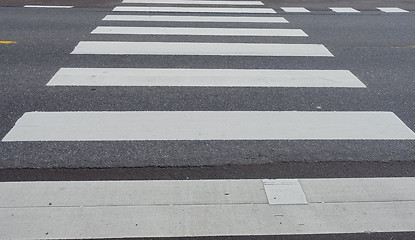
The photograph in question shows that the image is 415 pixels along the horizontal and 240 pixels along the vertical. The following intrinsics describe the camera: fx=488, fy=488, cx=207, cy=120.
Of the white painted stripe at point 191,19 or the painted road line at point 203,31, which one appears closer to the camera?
the painted road line at point 203,31

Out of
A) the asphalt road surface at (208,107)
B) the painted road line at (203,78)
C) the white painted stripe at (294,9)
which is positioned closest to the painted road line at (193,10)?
the white painted stripe at (294,9)

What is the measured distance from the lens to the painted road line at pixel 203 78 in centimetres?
638

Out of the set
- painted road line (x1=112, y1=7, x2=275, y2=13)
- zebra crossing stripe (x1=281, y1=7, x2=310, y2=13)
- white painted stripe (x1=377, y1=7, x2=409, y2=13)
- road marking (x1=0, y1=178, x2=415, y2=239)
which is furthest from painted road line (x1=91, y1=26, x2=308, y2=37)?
road marking (x1=0, y1=178, x2=415, y2=239)

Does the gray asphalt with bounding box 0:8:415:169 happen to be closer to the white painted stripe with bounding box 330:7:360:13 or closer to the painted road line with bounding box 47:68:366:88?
the painted road line with bounding box 47:68:366:88

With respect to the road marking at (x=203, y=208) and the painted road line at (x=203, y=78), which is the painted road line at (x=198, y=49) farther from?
the road marking at (x=203, y=208)

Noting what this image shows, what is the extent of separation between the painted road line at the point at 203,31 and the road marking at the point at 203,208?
538 cm

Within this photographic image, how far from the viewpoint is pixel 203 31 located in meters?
9.30

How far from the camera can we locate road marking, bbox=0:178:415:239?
349cm

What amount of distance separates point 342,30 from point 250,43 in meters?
2.29

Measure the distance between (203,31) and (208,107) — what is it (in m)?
3.96

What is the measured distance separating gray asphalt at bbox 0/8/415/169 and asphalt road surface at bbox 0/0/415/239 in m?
0.02

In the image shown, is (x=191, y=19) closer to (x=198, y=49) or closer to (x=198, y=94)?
(x=198, y=49)

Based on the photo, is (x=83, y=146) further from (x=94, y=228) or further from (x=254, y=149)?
(x=254, y=149)

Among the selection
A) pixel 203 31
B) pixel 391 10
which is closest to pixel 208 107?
pixel 203 31
